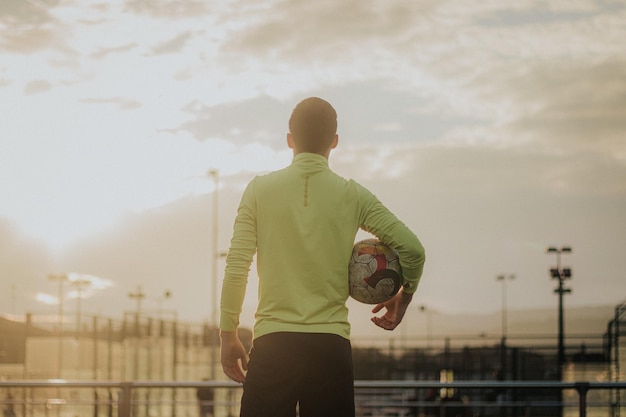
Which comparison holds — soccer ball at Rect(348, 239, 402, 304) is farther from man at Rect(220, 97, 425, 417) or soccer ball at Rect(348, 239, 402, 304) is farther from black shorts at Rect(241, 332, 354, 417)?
black shorts at Rect(241, 332, 354, 417)

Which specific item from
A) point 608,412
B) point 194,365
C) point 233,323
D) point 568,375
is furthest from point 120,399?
point 194,365

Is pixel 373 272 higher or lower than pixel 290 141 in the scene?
lower

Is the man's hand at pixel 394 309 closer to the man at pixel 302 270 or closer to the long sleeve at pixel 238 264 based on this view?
the man at pixel 302 270

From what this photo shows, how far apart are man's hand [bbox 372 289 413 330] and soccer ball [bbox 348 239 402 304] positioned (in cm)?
7

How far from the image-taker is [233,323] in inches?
136

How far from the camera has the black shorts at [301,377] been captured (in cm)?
337

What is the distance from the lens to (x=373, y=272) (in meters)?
3.46

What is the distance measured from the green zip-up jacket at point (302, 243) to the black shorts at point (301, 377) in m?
0.05

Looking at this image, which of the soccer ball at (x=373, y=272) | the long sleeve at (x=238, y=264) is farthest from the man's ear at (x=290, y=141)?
the soccer ball at (x=373, y=272)

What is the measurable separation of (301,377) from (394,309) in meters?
0.53

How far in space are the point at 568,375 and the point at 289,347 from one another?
1199 inches

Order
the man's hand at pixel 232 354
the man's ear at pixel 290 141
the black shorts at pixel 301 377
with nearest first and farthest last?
the black shorts at pixel 301 377
the man's hand at pixel 232 354
the man's ear at pixel 290 141

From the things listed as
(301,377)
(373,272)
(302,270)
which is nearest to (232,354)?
(301,377)

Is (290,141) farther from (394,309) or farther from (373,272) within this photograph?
(394,309)
